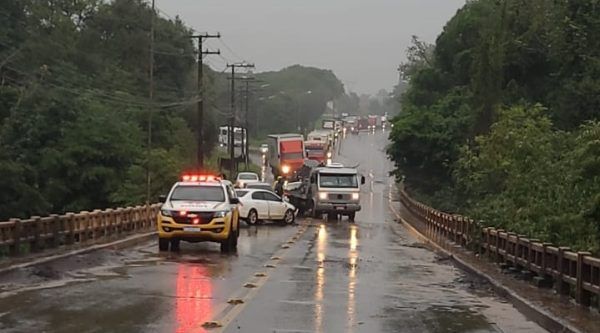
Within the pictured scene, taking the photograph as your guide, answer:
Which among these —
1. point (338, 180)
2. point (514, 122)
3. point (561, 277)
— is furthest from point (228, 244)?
point (338, 180)

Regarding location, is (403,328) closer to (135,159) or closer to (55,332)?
(55,332)

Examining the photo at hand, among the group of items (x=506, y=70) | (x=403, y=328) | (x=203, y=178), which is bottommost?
(x=403, y=328)

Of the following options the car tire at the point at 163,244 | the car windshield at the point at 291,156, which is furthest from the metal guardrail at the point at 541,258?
the car windshield at the point at 291,156

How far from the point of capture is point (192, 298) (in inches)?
591

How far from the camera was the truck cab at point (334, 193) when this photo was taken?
4981cm

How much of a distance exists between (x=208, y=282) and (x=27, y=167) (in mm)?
33107

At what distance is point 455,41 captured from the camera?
7312cm

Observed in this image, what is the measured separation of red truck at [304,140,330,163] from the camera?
273ft

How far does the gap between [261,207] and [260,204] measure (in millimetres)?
149

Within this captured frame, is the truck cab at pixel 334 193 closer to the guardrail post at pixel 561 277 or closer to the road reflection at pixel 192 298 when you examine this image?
the road reflection at pixel 192 298

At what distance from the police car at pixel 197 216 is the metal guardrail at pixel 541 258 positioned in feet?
21.8

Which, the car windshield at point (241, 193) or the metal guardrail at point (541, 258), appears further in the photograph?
the car windshield at point (241, 193)

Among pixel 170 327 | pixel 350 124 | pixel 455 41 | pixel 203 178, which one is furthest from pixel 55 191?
pixel 350 124

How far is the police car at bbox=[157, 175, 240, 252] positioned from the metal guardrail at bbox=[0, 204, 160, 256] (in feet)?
7.27
